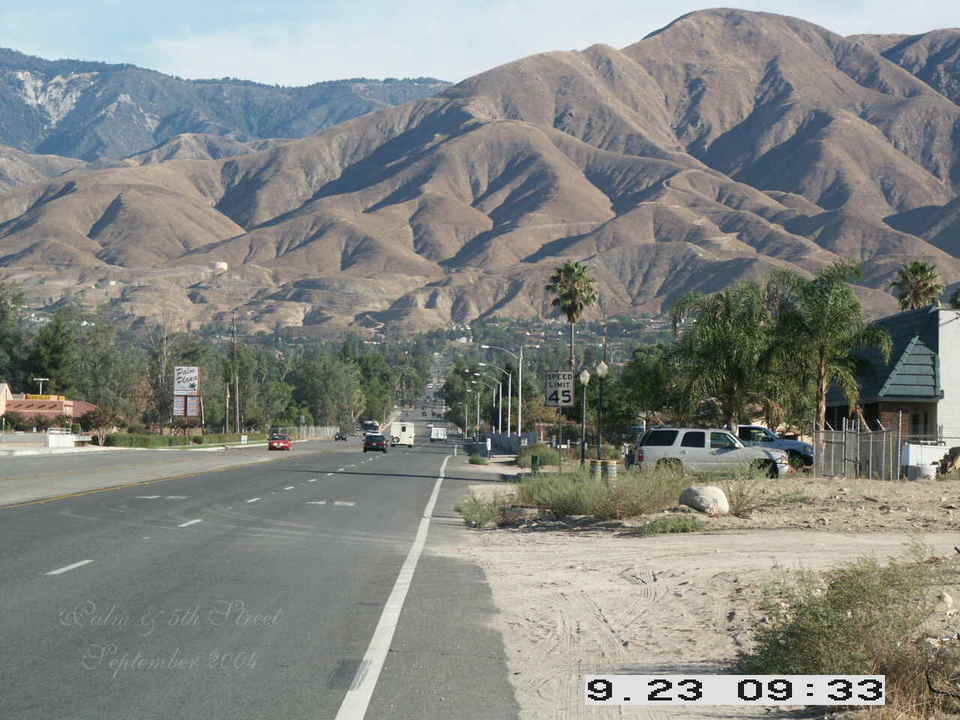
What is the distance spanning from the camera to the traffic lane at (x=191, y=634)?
9125 millimetres

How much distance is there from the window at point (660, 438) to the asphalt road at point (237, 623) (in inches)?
686

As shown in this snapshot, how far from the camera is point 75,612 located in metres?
12.6

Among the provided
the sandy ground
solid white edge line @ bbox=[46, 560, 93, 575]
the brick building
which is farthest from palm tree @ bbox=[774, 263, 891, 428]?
the brick building

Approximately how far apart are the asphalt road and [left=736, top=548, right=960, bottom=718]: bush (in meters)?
2.00

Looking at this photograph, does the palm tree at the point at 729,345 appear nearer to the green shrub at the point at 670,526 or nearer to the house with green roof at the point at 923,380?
the house with green roof at the point at 923,380

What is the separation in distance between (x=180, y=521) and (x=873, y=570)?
16.4 metres

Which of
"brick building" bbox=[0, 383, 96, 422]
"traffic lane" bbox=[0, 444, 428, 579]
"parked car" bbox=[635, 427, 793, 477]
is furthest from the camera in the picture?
"brick building" bbox=[0, 383, 96, 422]

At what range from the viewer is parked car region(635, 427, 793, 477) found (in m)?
39.6

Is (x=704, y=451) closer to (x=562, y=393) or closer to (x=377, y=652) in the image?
(x=562, y=393)

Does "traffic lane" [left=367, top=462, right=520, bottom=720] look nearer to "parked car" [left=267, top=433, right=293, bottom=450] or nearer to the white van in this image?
"parked car" [left=267, top=433, right=293, bottom=450]

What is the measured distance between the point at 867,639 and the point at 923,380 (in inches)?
1839

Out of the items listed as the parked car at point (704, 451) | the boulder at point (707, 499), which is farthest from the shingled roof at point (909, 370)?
the boulder at point (707, 499)

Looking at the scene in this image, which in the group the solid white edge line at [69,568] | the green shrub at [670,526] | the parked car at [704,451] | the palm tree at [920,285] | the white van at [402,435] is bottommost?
the white van at [402,435]

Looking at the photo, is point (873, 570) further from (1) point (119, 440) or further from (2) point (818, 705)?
(1) point (119, 440)
